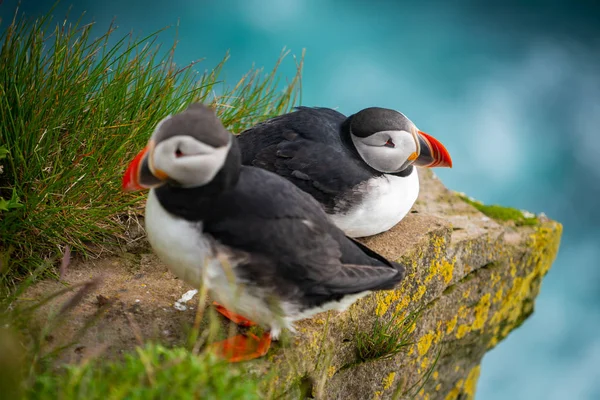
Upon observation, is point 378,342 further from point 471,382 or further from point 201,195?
point 471,382

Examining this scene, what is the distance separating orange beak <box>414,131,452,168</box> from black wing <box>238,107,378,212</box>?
295 mm

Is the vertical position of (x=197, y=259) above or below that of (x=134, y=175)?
below

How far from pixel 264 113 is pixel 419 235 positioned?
1.58 meters

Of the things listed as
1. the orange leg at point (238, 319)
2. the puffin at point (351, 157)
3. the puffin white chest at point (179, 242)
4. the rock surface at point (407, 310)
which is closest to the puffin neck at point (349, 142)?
the puffin at point (351, 157)

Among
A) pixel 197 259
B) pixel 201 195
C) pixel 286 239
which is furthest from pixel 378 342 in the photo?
pixel 201 195

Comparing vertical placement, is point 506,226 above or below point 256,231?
above

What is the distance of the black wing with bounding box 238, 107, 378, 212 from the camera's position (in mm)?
3309

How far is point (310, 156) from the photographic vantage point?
3.33 meters

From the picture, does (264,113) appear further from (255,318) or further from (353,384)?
(255,318)

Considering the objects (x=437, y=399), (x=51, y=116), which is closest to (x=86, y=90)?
(x=51, y=116)

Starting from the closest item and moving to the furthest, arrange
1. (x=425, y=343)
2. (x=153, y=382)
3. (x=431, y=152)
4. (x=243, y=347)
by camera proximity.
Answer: (x=153, y=382) → (x=243, y=347) → (x=431, y=152) → (x=425, y=343)

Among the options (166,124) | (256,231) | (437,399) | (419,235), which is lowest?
(437,399)

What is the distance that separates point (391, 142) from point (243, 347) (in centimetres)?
134

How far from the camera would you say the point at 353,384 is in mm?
3441
